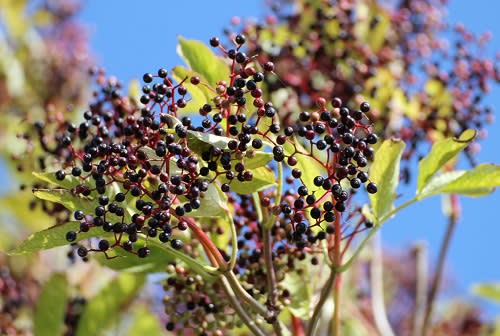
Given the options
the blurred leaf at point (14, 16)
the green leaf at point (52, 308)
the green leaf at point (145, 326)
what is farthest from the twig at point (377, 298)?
the blurred leaf at point (14, 16)

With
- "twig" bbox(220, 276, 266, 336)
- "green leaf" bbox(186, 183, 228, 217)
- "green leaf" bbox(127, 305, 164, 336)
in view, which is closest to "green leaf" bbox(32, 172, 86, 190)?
"green leaf" bbox(186, 183, 228, 217)

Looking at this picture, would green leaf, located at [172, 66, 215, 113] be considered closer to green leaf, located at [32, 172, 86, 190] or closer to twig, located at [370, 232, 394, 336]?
green leaf, located at [32, 172, 86, 190]

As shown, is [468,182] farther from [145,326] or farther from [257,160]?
[145,326]

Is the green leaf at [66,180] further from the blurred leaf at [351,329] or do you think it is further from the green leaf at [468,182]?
the blurred leaf at [351,329]

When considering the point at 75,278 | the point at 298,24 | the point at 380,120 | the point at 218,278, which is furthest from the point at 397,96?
the point at 218,278

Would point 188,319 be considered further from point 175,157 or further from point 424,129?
point 424,129
